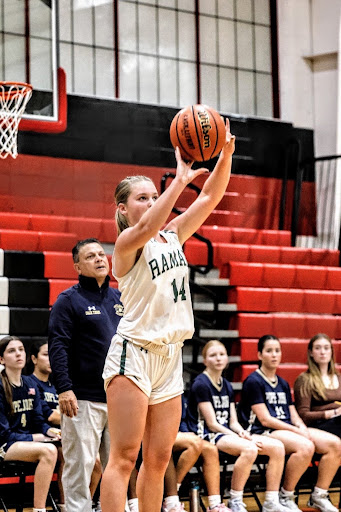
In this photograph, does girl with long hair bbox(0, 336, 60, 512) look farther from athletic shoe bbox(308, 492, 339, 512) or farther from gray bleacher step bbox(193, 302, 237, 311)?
gray bleacher step bbox(193, 302, 237, 311)

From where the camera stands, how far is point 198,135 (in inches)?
133

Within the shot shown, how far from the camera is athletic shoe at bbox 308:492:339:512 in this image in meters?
5.65

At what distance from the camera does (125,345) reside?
3.26 m

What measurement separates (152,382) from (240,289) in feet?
15.3

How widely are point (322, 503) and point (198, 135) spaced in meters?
3.35

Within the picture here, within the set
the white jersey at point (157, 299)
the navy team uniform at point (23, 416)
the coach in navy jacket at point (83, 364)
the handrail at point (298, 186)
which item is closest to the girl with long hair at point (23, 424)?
the navy team uniform at point (23, 416)

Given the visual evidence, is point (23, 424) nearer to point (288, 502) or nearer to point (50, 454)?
point (50, 454)

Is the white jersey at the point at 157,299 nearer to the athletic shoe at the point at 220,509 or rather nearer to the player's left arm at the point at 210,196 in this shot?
the player's left arm at the point at 210,196

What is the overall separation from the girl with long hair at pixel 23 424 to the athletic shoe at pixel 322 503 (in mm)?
1912

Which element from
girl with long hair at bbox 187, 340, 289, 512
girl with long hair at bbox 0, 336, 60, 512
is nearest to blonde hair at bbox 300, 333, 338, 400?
girl with long hair at bbox 187, 340, 289, 512

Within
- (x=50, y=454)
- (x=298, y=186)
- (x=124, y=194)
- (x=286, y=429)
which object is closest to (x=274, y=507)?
(x=286, y=429)

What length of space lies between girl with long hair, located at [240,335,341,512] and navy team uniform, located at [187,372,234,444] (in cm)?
22

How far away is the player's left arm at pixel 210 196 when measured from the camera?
11.0 ft

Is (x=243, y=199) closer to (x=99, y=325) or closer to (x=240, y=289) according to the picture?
(x=240, y=289)
